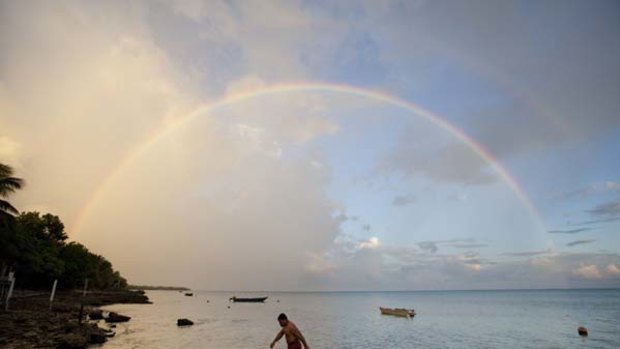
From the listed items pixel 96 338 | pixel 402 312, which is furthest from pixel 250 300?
pixel 96 338

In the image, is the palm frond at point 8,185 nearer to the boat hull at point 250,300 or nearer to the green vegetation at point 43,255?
the green vegetation at point 43,255

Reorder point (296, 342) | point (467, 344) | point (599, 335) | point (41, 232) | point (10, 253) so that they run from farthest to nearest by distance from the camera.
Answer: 1. point (41, 232)
2. point (599, 335)
3. point (467, 344)
4. point (10, 253)
5. point (296, 342)

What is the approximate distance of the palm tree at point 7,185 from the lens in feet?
105

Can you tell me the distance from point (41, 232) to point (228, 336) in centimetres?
5500

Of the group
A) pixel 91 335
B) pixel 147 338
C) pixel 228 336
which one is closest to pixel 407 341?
pixel 228 336

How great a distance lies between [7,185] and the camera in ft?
106

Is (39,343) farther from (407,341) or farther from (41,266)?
(41,266)

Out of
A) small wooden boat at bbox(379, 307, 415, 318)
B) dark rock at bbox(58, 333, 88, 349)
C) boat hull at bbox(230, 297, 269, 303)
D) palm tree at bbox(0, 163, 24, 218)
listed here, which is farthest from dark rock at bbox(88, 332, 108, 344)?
boat hull at bbox(230, 297, 269, 303)

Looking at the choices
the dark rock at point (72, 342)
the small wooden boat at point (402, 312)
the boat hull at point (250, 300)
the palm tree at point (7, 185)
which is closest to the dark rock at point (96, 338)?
the dark rock at point (72, 342)

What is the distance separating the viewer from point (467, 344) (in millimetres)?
43312

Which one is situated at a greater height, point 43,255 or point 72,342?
point 43,255

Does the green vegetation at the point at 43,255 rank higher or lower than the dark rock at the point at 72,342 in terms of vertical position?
higher

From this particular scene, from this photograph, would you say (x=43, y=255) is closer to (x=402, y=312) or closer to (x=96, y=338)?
(x=96, y=338)

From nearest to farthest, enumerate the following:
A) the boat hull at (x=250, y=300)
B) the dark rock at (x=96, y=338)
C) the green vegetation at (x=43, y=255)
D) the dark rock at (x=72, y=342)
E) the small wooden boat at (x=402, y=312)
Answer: the dark rock at (x=72, y=342), the dark rock at (x=96, y=338), the green vegetation at (x=43, y=255), the small wooden boat at (x=402, y=312), the boat hull at (x=250, y=300)
